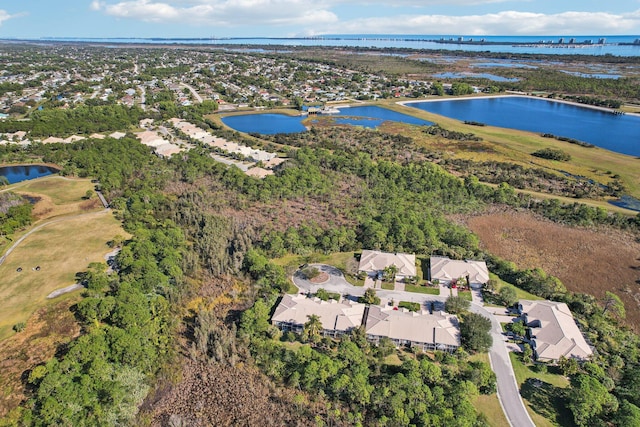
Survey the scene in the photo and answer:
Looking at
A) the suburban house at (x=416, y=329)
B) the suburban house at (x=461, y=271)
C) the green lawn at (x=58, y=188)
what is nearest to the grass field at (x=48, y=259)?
the green lawn at (x=58, y=188)

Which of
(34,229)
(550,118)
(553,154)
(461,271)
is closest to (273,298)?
(461,271)

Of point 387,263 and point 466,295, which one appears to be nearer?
point 466,295

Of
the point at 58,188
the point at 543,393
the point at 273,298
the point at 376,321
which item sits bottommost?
the point at 543,393

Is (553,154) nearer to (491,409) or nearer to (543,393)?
(543,393)

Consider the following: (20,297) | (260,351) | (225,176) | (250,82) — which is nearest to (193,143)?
(225,176)

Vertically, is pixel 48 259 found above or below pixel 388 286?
above

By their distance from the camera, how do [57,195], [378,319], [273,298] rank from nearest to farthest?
[378,319]
[273,298]
[57,195]

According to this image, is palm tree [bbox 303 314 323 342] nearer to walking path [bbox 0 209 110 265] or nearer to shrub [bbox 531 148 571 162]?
walking path [bbox 0 209 110 265]

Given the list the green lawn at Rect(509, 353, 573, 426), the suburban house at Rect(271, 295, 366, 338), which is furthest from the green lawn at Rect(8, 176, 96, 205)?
the green lawn at Rect(509, 353, 573, 426)
